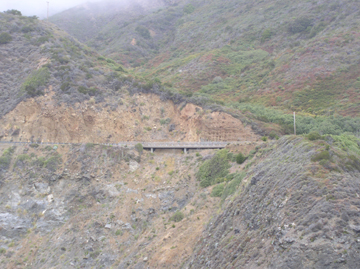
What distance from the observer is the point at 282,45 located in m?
70.6

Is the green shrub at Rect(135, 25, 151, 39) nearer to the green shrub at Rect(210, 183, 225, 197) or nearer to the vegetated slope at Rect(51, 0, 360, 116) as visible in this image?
the vegetated slope at Rect(51, 0, 360, 116)

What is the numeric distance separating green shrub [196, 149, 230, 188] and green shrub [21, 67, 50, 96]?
2009 cm

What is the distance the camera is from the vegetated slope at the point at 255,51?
167ft

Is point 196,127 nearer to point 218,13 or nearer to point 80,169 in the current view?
point 80,169

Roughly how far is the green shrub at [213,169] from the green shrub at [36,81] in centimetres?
2009

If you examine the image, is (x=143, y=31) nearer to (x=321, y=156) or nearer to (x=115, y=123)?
(x=115, y=123)

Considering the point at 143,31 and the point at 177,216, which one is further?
the point at 143,31

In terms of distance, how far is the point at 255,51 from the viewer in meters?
71.8

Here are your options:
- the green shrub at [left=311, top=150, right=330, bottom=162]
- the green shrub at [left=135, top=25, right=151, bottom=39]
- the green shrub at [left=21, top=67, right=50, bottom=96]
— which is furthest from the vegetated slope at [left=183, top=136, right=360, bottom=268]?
the green shrub at [left=135, top=25, right=151, bottom=39]

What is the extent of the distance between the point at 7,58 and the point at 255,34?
5445cm

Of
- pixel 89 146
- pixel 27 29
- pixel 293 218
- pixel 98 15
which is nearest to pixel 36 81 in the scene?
pixel 89 146

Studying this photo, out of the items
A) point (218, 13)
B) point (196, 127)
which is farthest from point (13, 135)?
point (218, 13)

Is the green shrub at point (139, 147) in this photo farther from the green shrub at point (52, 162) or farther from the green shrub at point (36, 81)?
the green shrub at point (36, 81)

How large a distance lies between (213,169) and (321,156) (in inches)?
551
